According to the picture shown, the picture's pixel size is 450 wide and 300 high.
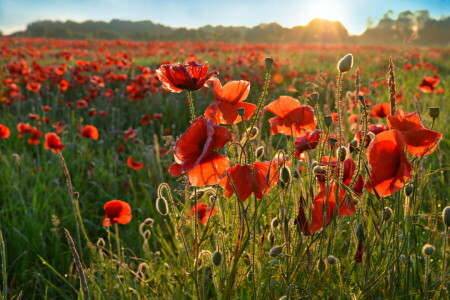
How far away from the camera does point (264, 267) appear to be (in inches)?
51.9

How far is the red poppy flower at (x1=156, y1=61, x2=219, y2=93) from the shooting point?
1.04 m

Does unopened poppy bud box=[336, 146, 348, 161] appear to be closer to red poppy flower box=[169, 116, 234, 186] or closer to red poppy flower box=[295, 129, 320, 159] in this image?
red poppy flower box=[295, 129, 320, 159]

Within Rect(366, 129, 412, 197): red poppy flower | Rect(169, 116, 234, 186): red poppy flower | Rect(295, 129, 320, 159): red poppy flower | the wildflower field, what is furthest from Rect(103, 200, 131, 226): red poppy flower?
Rect(366, 129, 412, 197): red poppy flower

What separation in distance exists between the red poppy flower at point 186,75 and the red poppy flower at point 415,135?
0.43 m

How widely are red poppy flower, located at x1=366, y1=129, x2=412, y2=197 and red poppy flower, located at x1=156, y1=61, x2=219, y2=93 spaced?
1.33 feet

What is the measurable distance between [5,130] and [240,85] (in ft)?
6.90

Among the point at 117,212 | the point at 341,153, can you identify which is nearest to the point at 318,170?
the point at 341,153

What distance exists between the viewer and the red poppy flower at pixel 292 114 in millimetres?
1222

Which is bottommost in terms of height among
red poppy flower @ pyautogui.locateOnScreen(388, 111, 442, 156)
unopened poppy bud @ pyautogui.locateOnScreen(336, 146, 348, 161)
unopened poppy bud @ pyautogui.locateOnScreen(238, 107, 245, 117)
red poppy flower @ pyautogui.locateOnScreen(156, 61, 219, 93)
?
unopened poppy bud @ pyautogui.locateOnScreen(336, 146, 348, 161)

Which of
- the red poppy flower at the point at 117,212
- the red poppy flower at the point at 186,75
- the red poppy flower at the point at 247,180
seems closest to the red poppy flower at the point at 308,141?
the red poppy flower at the point at 247,180

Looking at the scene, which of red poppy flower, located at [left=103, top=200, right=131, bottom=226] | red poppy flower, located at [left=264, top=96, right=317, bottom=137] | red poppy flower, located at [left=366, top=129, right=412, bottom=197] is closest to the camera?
red poppy flower, located at [left=366, top=129, right=412, bottom=197]

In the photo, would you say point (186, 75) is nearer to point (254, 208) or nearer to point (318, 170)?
point (318, 170)

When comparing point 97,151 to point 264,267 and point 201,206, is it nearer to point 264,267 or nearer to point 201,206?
point 201,206

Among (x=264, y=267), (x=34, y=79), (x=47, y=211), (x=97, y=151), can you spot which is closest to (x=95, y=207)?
(x=47, y=211)
